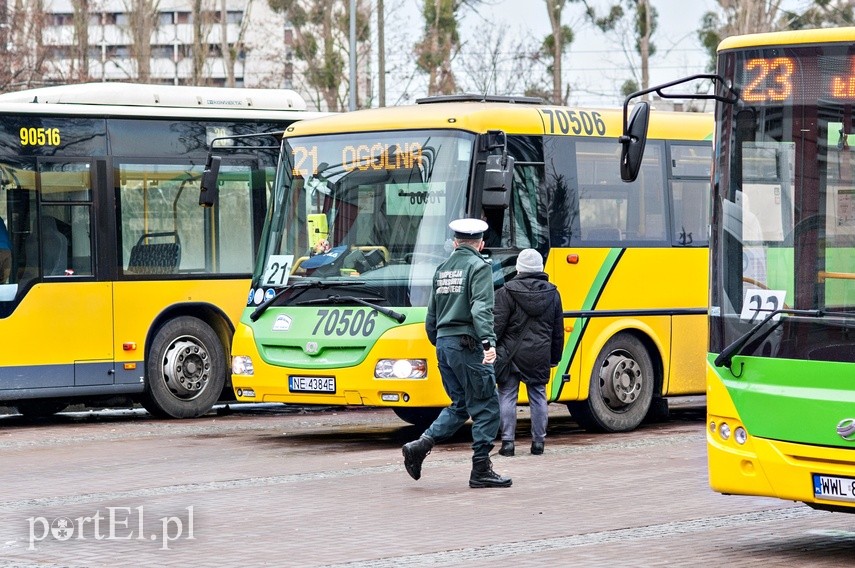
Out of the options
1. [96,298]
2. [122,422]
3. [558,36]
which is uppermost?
[558,36]

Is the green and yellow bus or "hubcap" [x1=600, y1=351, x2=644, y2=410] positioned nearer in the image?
the green and yellow bus

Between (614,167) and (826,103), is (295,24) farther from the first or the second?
(826,103)

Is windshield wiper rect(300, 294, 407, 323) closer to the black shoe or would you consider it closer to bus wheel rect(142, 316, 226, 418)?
the black shoe

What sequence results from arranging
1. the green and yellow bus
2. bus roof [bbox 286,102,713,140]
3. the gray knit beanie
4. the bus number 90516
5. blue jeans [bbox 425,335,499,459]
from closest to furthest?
the green and yellow bus < blue jeans [bbox 425,335,499,459] < the gray knit beanie < bus roof [bbox 286,102,713,140] < the bus number 90516

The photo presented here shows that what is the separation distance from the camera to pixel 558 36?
1999 inches

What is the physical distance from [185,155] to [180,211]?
633 millimetres

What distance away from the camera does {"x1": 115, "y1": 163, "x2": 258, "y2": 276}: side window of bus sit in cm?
1758

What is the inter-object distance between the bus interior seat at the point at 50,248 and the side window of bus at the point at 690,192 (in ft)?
20.4

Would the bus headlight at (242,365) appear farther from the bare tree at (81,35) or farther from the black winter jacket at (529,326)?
the bare tree at (81,35)

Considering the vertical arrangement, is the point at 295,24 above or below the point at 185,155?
above

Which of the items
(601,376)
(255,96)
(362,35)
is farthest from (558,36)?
(601,376)

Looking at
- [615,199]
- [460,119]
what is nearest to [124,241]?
[460,119]

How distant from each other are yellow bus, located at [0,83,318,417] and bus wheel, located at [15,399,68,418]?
0.08 ft

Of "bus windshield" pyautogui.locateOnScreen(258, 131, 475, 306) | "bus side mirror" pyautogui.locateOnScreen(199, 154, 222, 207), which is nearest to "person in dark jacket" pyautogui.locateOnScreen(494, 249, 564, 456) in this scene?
"bus windshield" pyautogui.locateOnScreen(258, 131, 475, 306)
